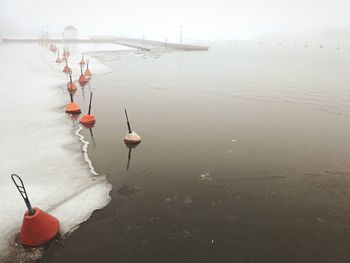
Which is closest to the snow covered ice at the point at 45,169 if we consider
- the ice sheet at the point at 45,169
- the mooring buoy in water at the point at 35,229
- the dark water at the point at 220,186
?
the ice sheet at the point at 45,169

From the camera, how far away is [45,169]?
930 cm

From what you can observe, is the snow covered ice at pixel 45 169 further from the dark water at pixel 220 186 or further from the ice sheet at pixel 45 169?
the dark water at pixel 220 186

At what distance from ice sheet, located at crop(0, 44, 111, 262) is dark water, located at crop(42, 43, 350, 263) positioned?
0.52m

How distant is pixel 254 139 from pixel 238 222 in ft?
20.1

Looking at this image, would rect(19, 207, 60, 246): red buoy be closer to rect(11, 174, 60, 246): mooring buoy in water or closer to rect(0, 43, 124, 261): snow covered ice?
rect(11, 174, 60, 246): mooring buoy in water

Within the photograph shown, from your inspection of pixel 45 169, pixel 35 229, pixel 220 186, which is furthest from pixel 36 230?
pixel 220 186

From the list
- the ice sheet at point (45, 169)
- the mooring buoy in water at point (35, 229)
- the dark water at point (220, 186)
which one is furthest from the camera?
the ice sheet at point (45, 169)

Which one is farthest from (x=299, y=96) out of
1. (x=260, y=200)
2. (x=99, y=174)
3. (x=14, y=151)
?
(x=14, y=151)

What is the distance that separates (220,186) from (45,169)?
5.44 meters

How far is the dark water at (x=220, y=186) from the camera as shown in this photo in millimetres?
6363

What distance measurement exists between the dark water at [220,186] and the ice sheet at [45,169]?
20.3 inches

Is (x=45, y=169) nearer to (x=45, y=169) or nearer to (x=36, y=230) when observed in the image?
(x=45, y=169)

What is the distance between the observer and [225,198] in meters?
8.16

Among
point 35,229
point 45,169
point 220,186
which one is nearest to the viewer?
point 35,229
